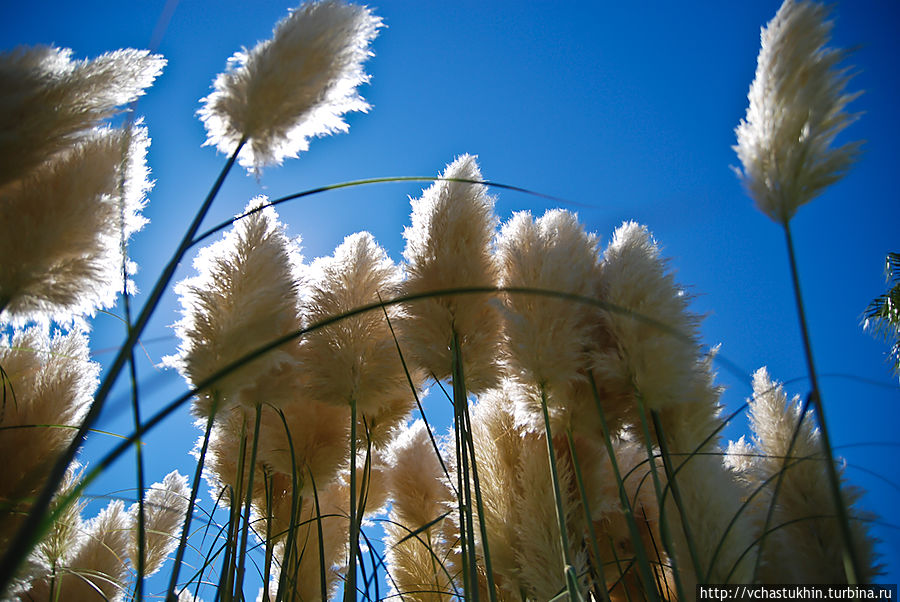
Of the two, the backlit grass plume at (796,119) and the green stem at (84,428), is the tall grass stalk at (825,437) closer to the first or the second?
the backlit grass plume at (796,119)

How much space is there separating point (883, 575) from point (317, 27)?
2.35m

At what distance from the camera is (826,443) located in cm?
90

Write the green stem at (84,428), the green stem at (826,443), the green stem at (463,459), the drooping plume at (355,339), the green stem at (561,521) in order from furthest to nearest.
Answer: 1. the drooping plume at (355,339)
2. the green stem at (463,459)
3. the green stem at (561,521)
4. the green stem at (826,443)
5. the green stem at (84,428)

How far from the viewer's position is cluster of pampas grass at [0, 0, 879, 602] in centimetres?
135

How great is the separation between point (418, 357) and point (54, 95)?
52.6 inches

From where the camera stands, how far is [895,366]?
604 centimetres

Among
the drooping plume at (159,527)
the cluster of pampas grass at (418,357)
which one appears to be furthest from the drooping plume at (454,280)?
the drooping plume at (159,527)

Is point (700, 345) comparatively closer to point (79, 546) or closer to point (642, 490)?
point (642, 490)

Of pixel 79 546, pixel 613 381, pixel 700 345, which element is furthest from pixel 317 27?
pixel 79 546

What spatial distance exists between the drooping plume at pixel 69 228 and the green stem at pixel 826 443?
5.32 ft

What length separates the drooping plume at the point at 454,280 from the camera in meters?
1.90

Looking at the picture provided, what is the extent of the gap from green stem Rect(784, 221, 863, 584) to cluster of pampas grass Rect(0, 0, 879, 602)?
20cm

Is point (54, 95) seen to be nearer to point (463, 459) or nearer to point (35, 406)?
point (35, 406)

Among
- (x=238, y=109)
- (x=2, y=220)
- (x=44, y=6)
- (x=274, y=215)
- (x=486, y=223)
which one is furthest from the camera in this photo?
(x=44, y=6)
